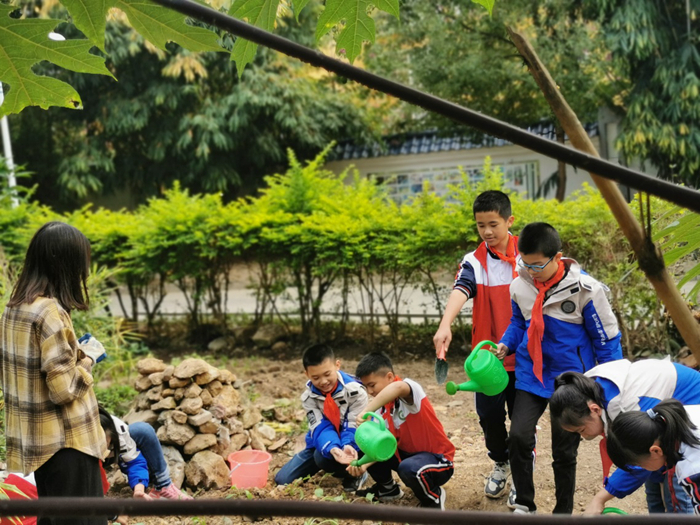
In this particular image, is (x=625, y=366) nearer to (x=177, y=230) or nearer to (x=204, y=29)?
(x=204, y=29)

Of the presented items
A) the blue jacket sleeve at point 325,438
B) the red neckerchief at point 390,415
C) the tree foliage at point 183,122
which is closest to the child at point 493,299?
the red neckerchief at point 390,415

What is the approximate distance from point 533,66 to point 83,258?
219cm

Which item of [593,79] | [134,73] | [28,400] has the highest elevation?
[134,73]

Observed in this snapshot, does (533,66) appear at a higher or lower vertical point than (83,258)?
higher

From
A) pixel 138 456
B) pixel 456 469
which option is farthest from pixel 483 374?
pixel 138 456

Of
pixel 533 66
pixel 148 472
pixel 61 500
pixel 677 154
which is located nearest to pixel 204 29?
pixel 533 66

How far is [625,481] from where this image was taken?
273 centimetres

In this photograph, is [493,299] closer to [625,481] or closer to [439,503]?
[439,503]

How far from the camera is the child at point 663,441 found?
2.36 metres

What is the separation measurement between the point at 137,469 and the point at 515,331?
2.09 m

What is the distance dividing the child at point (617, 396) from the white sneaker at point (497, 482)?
1.03 m

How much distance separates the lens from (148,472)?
3781mm

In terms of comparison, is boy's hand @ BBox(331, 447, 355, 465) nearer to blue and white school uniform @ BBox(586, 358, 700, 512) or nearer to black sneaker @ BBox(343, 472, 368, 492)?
black sneaker @ BBox(343, 472, 368, 492)

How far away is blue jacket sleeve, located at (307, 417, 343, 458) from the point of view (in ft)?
12.4
